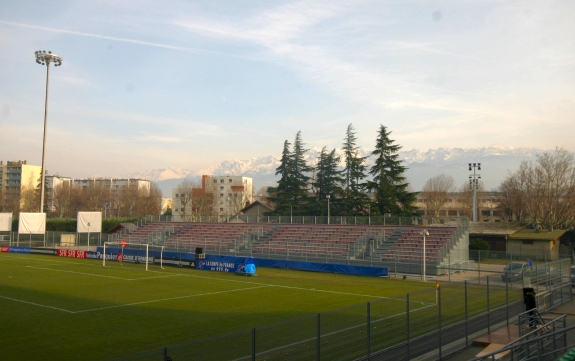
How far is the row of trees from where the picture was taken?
68.8m

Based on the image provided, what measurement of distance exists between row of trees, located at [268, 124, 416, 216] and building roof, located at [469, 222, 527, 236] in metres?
9.39

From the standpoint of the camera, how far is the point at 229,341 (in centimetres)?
1583

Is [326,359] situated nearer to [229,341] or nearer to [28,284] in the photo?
[229,341]

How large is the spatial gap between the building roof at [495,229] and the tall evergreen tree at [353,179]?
53.6 feet

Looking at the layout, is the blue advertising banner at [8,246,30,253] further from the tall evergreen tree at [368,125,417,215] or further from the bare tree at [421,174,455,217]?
the bare tree at [421,174,455,217]

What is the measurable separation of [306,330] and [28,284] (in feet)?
Answer: 74.7

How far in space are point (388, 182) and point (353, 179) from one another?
916cm

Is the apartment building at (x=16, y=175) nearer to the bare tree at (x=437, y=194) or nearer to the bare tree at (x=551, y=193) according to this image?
the bare tree at (x=437, y=194)

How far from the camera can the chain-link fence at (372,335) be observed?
1395 cm

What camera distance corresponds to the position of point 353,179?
77.6m

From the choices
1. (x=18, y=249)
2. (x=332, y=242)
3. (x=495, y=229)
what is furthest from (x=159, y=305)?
(x=495, y=229)

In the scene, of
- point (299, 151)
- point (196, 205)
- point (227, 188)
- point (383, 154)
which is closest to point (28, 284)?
point (383, 154)

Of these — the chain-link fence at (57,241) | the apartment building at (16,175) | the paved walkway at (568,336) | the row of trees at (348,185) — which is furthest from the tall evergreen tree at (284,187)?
the apartment building at (16,175)

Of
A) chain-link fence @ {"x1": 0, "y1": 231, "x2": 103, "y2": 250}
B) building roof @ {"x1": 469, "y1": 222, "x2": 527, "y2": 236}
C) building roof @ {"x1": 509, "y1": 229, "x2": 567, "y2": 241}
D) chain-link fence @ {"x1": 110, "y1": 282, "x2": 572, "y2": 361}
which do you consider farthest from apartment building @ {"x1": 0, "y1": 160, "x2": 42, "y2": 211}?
chain-link fence @ {"x1": 110, "y1": 282, "x2": 572, "y2": 361}
